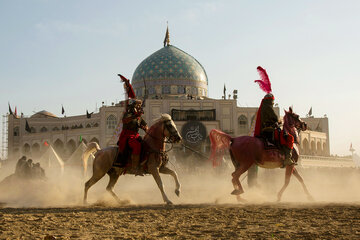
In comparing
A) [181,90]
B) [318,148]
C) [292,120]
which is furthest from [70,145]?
[292,120]

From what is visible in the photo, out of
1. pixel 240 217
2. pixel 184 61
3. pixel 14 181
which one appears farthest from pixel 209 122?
pixel 240 217

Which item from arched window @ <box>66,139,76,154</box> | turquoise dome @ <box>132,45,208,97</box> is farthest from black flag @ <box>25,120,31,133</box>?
turquoise dome @ <box>132,45,208,97</box>

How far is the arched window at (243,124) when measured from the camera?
60.7 m

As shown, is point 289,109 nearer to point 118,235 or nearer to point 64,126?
point 118,235

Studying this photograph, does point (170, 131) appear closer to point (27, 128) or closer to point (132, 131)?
point (132, 131)

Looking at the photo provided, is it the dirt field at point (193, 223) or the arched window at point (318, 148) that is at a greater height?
the arched window at point (318, 148)

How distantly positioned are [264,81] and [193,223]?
7.00 metres

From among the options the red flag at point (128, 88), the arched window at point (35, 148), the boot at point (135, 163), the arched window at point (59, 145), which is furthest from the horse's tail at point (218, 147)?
the arched window at point (35, 148)

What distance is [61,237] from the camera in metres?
6.52

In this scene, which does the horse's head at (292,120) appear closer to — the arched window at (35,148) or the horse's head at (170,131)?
the horse's head at (170,131)

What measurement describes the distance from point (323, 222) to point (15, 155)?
221 feet

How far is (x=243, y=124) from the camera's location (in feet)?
200

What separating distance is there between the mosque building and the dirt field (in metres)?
46.7

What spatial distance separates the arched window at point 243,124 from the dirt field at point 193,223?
169 ft
